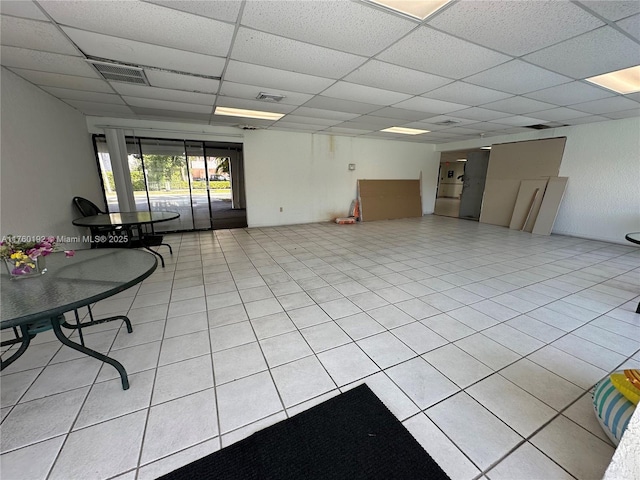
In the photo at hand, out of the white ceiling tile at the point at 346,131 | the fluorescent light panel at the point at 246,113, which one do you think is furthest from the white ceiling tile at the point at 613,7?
the white ceiling tile at the point at 346,131

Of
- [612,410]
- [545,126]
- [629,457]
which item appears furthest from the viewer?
[545,126]

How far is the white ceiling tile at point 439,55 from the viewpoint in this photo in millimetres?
2292

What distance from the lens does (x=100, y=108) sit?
4.54 meters

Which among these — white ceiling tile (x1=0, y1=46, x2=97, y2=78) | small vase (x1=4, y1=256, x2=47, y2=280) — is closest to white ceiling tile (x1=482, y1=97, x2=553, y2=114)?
white ceiling tile (x1=0, y1=46, x2=97, y2=78)

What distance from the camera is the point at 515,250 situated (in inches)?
195

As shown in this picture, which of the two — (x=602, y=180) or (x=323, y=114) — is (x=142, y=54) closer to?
(x=323, y=114)

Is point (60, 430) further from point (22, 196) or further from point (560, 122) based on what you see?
point (560, 122)

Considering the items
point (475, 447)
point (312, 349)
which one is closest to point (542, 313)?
point (475, 447)

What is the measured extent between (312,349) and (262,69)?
10.1ft

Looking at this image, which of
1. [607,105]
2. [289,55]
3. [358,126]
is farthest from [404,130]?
[289,55]

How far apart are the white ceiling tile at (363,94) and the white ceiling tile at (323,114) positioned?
2.78 ft

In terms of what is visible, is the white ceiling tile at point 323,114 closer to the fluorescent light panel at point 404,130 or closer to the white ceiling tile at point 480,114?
the fluorescent light panel at point 404,130

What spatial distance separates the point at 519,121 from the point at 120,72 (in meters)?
7.06

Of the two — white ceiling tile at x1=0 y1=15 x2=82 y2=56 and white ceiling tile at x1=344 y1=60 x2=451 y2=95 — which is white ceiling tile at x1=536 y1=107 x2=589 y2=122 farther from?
white ceiling tile at x1=0 y1=15 x2=82 y2=56
